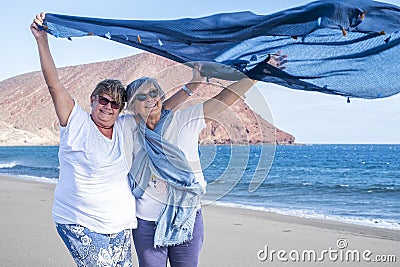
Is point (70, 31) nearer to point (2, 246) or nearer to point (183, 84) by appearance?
point (183, 84)

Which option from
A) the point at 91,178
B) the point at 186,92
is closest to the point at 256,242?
the point at 186,92

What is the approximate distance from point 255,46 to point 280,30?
0.42 meters

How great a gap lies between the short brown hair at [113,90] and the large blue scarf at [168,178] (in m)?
0.19

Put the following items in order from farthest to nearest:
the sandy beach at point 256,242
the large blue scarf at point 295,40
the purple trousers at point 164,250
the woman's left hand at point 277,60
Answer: the sandy beach at point 256,242, the woman's left hand at point 277,60, the purple trousers at point 164,250, the large blue scarf at point 295,40

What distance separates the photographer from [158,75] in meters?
3.07

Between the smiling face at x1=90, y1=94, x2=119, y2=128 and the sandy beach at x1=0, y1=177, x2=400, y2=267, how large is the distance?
135 inches

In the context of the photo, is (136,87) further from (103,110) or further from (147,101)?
(103,110)

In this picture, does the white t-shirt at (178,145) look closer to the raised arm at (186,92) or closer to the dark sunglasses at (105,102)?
the raised arm at (186,92)

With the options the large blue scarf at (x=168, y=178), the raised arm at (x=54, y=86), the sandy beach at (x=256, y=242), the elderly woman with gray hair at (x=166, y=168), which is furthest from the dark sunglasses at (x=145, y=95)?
the sandy beach at (x=256, y=242)

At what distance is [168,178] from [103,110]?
20.0 inches

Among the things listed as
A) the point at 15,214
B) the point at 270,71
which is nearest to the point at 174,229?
the point at 270,71

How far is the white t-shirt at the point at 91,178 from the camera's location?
9.07 ft

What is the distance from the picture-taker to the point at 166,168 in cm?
296

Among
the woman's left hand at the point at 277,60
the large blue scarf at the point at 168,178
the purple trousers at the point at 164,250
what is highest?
the woman's left hand at the point at 277,60
